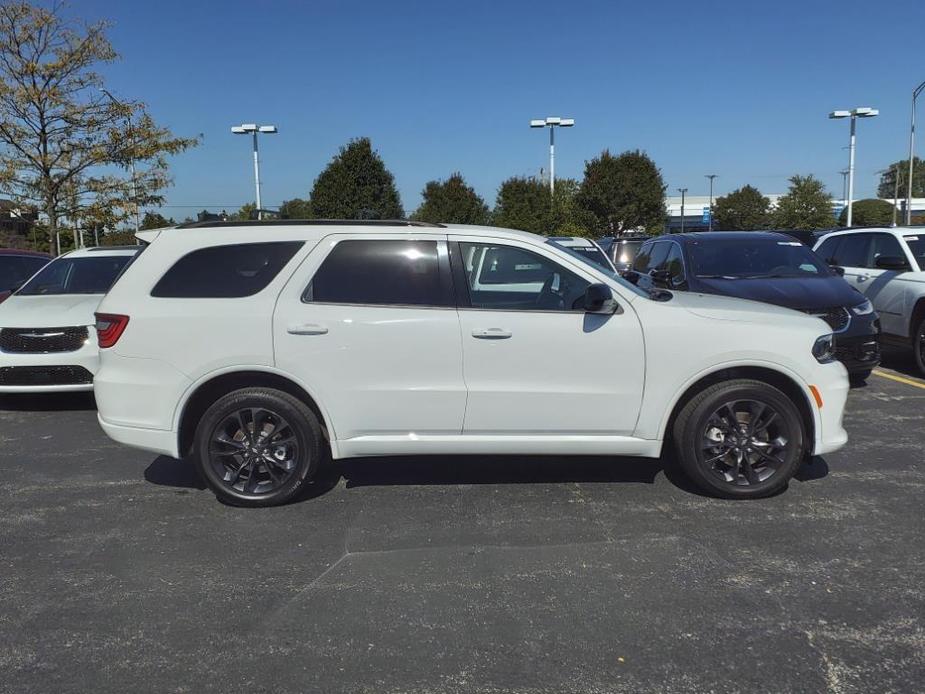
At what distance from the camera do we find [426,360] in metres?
4.42

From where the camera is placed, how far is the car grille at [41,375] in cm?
716

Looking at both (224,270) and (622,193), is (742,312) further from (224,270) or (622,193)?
(622,193)

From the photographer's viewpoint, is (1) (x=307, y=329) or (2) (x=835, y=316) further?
(2) (x=835, y=316)

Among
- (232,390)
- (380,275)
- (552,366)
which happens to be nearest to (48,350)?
(232,390)

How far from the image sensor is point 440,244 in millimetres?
4598

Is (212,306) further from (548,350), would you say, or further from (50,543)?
(548,350)

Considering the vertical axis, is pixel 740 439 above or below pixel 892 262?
below

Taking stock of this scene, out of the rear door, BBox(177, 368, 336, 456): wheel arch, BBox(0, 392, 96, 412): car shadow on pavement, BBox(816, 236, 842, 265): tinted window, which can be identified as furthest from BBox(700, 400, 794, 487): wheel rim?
BBox(816, 236, 842, 265): tinted window

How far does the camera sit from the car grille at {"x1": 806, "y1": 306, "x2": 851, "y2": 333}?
7.19 metres

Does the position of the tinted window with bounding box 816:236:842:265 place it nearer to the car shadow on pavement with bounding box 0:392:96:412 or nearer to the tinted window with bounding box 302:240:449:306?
the tinted window with bounding box 302:240:449:306

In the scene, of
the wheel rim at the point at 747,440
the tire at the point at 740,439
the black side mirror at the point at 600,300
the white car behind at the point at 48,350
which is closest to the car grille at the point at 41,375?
the white car behind at the point at 48,350

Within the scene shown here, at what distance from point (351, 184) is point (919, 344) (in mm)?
30507

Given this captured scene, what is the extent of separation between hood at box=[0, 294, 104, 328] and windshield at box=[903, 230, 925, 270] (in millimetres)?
9386

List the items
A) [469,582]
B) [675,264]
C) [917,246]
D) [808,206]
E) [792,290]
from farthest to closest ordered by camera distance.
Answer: [808,206] → [917,246] → [675,264] → [792,290] → [469,582]
